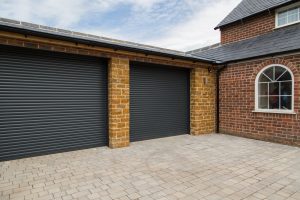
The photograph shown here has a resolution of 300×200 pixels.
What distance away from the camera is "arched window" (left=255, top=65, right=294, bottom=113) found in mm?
6812

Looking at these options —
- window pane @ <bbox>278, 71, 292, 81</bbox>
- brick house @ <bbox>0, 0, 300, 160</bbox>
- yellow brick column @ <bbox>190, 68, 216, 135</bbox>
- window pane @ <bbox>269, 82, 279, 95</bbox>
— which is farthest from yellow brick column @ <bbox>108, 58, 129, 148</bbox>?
window pane @ <bbox>278, 71, 292, 81</bbox>

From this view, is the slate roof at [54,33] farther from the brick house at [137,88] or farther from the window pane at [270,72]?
the window pane at [270,72]

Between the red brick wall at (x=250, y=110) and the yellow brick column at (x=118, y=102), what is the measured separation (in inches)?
178

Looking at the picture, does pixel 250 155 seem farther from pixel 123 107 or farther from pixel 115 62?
pixel 115 62

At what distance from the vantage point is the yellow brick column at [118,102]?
246 inches

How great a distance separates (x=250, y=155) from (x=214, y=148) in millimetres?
1049

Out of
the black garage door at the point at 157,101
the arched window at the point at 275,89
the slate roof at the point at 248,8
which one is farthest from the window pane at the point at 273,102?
the slate roof at the point at 248,8

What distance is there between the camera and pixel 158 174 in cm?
418

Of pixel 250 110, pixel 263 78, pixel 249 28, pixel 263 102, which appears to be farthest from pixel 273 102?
pixel 249 28

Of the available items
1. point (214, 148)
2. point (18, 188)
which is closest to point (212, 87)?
point (214, 148)

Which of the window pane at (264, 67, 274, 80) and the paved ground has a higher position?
the window pane at (264, 67, 274, 80)

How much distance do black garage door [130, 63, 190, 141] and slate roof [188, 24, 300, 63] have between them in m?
2.21

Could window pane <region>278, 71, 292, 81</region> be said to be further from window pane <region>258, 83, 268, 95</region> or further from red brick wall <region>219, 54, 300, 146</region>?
window pane <region>258, 83, 268, 95</region>

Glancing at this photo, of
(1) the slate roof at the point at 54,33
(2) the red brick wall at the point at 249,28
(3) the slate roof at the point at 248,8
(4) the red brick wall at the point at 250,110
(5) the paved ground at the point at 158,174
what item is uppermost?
(3) the slate roof at the point at 248,8
